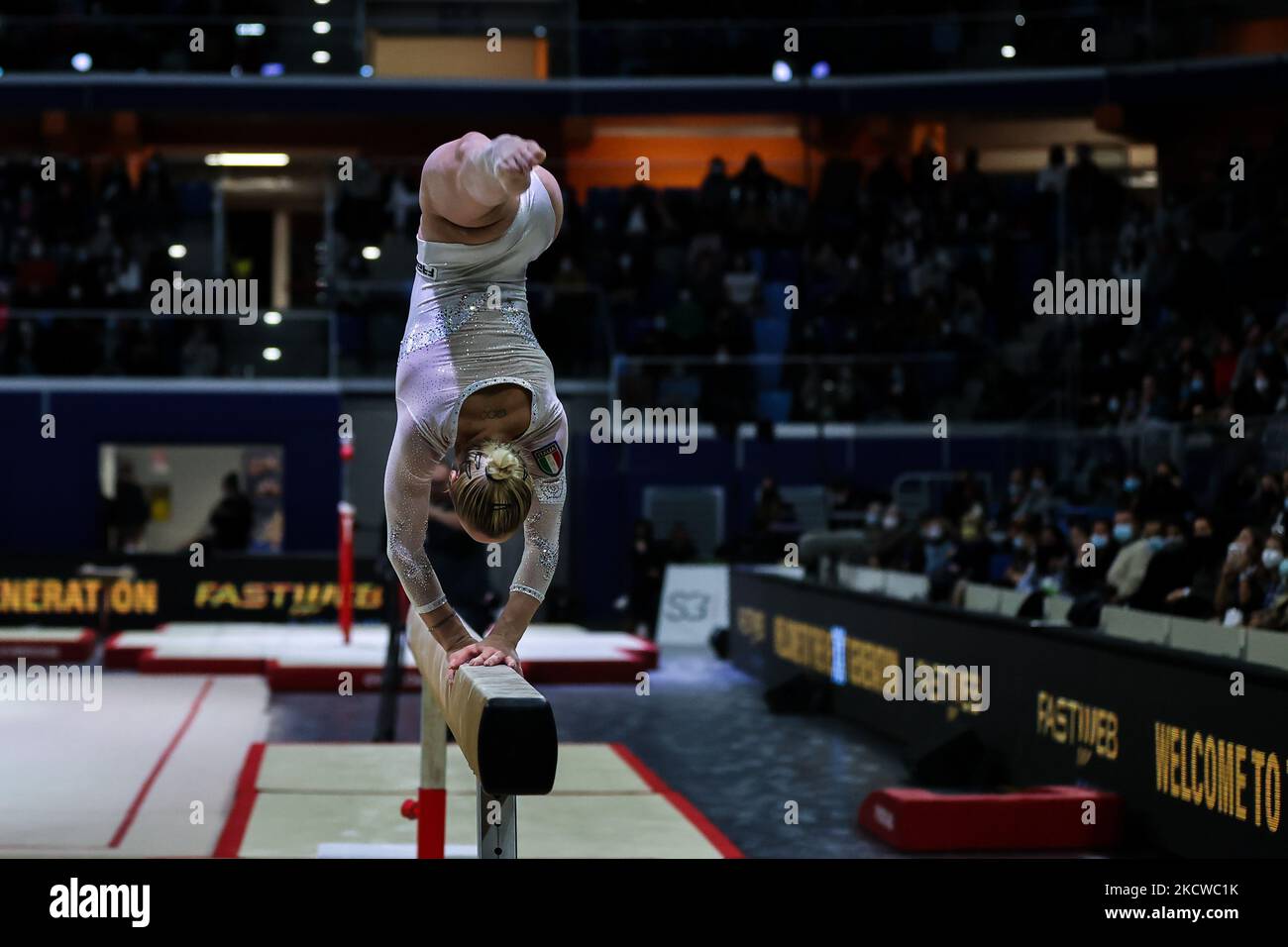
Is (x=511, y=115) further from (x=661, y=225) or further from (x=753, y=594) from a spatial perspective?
(x=753, y=594)

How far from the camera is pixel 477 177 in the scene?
3951mm

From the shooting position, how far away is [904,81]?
22.2 m

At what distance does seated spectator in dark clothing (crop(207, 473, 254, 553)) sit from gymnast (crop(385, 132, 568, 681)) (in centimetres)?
1477

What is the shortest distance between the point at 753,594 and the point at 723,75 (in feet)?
33.4

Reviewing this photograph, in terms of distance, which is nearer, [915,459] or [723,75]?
[915,459]

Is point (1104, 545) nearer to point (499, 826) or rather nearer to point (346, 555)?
point (346, 555)

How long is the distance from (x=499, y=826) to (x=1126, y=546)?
7432mm

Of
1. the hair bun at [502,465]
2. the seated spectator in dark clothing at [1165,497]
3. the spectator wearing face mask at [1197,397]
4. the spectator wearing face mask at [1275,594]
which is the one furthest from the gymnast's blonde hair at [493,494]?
the spectator wearing face mask at [1197,397]

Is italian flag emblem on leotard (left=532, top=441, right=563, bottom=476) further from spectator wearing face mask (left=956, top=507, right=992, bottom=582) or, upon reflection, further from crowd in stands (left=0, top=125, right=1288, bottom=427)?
crowd in stands (left=0, top=125, right=1288, bottom=427)

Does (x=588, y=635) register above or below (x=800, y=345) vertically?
below

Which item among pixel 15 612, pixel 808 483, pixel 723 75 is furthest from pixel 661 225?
pixel 15 612

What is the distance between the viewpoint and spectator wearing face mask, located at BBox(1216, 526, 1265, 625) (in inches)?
331

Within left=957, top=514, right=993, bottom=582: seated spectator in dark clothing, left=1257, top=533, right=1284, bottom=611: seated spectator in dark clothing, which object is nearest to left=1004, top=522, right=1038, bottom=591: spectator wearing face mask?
left=957, top=514, right=993, bottom=582: seated spectator in dark clothing
